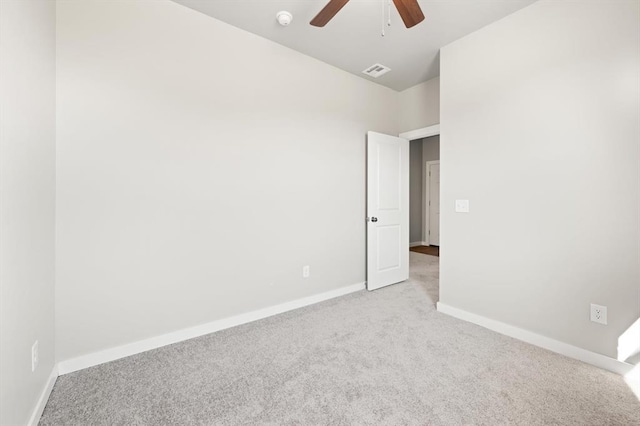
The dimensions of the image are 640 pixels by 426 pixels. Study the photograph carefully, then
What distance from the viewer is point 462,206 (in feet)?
8.62

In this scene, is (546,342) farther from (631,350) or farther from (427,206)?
(427,206)

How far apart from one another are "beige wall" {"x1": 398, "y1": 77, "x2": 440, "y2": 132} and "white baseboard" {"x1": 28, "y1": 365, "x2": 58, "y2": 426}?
425cm

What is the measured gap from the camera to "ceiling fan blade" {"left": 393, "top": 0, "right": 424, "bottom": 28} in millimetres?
1481

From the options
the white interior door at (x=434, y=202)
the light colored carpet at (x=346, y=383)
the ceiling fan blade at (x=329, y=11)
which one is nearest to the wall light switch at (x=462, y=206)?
the light colored carpet at (x=346, y=383)

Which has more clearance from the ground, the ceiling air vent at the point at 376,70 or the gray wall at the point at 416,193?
the ceiling air vent at the point at 376,70

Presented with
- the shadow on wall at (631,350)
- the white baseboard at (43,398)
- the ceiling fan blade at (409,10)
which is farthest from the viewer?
the shadow on wall at (631,350)

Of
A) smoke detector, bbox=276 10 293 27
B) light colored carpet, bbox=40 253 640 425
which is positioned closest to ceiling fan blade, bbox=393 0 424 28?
smoke detector, bbox=276 10 293 27

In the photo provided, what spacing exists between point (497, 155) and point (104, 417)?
10.9 ft

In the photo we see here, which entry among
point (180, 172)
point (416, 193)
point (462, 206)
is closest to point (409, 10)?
point (462, 206)

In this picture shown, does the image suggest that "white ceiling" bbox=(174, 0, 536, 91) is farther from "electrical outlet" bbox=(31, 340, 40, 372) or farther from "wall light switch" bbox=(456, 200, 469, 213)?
"electrical outlet" bbox=(31, 340, 40, 372)

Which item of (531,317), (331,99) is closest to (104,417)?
(531,317)

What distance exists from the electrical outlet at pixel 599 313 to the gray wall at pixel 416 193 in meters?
4.72

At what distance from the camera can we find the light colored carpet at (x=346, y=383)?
55.2 inches

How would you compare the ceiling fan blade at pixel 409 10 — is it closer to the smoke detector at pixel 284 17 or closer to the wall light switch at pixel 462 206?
the smoke detector at pixel 284 17
